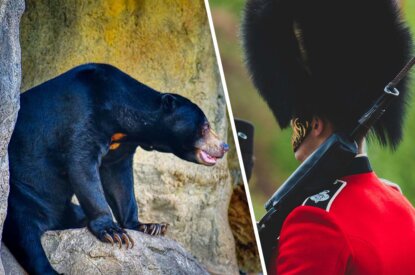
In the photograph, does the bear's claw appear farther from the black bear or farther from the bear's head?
the bear's head

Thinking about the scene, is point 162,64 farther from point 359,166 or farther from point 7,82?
point 359,166

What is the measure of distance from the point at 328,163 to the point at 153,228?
1112 mm

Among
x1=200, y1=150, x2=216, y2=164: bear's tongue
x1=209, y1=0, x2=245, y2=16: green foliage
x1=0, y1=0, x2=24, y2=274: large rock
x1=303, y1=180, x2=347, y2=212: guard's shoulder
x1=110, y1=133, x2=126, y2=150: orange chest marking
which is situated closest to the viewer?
x1=0, y1=0, x2=24, y2=274: large rock

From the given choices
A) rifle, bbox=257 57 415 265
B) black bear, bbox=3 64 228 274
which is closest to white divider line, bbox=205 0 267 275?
rifle, bbox=257 57 415 265

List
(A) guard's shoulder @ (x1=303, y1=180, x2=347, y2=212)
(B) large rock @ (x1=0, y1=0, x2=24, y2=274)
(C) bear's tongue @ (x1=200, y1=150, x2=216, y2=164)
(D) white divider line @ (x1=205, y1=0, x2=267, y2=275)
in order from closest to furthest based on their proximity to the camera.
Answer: (B) large rock @ (x1=0, y1=0, x2=24, y2=274)
(A) guard's shoulder @ (x1=303, y1=180, x2=347, y2=212)
(D) white divider line @ (x1=205, y1=0, x2=267, y2=275)
(C) bear's tongue @ (x1=200, y1=150, x2=216, y2=164)

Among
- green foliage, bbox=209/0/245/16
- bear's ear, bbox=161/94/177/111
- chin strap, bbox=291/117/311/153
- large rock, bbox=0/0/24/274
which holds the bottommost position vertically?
bear's ear, bbox=161/94/177/111

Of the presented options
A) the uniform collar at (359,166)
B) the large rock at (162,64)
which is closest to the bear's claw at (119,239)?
the large rock at (162,64)

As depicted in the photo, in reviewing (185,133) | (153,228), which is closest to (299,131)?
(185,133)

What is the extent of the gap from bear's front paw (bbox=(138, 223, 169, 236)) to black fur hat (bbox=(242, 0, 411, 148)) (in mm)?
1006

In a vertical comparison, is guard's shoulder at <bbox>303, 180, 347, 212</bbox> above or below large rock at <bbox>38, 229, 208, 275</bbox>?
above

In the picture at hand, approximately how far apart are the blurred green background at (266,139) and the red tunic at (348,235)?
17 centimetres

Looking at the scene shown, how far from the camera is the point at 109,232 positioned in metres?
6.04

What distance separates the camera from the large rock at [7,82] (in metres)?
5.57

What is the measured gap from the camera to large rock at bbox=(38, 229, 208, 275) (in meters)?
5.93
